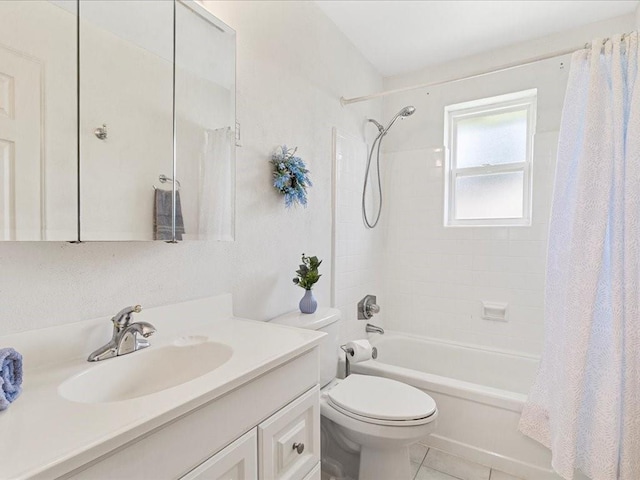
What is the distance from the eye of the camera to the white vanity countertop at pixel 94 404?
0.52 m

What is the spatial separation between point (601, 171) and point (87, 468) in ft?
6.21

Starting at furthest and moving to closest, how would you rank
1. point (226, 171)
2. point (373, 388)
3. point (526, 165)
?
point (526, 165) < point (373, 388) < point (226, 171)

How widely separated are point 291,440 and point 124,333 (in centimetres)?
57

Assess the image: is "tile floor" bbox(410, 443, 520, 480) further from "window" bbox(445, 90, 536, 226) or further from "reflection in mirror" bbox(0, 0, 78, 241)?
→ "reflection in mirror" bbox(0, 0, 78, 241)

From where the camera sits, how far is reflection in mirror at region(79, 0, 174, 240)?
940 millimetres

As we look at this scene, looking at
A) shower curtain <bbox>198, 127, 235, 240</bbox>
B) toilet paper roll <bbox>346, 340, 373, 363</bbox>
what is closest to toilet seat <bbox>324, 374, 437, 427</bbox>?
toilet paper roll <bbox>346, 340, 373, 363</bbox>

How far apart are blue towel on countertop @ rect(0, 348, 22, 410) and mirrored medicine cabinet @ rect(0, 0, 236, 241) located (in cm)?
28

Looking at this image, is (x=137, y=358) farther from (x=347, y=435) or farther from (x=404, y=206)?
(x=404, y=206)

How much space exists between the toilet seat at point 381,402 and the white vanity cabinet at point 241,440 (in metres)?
0.36

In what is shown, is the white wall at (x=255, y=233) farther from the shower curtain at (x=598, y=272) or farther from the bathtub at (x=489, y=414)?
the shower curtain at (x=598, y=272)

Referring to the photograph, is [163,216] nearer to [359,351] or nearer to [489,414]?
[359,351]

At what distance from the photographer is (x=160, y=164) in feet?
3.70

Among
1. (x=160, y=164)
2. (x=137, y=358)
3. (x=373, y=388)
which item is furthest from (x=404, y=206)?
(x=137, y=358)

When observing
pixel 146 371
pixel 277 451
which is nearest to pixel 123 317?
pixel 146 371
